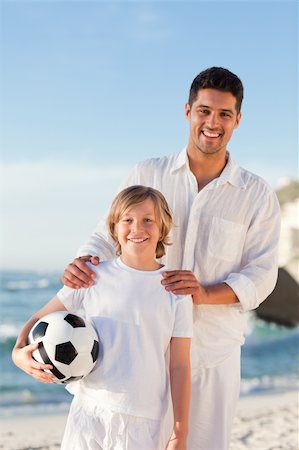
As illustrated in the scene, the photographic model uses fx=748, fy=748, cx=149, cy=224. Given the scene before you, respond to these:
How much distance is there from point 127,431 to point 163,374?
0.28 meters

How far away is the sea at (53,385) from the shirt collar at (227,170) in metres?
6.98

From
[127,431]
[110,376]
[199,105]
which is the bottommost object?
[127,431]

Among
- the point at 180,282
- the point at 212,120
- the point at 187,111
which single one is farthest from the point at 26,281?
the point at 180,282

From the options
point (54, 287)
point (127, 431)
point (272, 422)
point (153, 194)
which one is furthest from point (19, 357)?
point (54, 287)

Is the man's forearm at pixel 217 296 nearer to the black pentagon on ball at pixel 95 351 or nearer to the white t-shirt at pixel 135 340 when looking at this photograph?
the white t-shirt at pixel 135 340

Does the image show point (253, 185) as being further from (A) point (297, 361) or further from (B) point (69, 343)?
(A) point (297, 361)

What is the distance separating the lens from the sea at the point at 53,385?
36.7 ft

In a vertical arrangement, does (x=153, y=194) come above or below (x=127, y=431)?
above

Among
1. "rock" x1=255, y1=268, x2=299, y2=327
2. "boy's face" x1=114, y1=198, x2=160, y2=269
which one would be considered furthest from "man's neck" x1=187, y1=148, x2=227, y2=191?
"rock" x1=255, y1=268, x2=299, y2=327

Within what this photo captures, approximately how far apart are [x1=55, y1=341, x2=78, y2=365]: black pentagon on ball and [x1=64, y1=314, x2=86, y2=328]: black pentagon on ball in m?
0.08

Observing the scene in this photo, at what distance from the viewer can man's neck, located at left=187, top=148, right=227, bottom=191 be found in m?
3.83

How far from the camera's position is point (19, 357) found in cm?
326

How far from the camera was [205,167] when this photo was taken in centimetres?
385

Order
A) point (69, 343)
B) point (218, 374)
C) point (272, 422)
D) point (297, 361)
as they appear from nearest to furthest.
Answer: point (69, 343) < point (218, 374) < point (272, 422) < point (297, 361)
